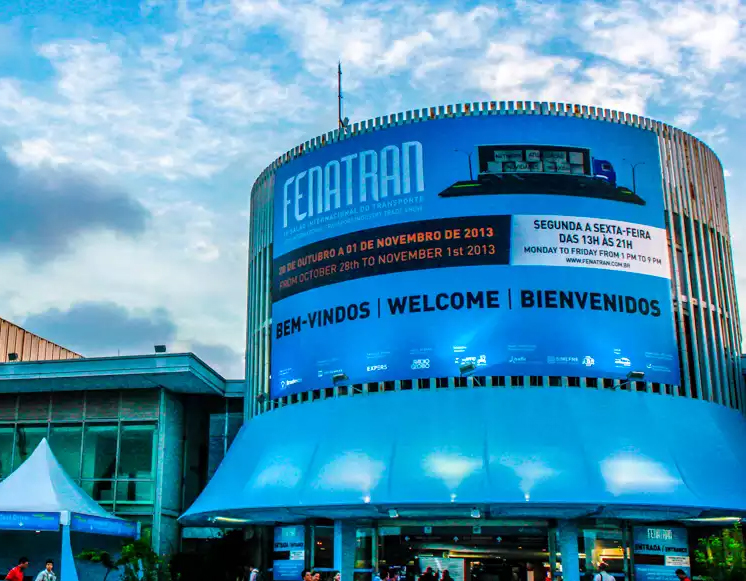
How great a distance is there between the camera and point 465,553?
25.7m

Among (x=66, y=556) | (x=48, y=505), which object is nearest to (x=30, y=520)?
(x=48, y=505)

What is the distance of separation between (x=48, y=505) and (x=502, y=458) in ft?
37.5

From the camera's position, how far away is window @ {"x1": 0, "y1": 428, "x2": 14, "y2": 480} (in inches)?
1192

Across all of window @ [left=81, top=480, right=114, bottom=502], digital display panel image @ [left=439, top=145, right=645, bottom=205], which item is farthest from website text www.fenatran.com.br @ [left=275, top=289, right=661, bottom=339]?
window @ [left=81, top=480, right=114, bottom=502]

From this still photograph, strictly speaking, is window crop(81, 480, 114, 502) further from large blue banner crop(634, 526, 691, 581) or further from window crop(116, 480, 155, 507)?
large blue banner crop(634, 526, 691, 581)

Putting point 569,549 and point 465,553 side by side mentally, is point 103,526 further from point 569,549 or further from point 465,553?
point 569,549

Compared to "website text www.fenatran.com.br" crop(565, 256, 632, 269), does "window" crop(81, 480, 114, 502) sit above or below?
below

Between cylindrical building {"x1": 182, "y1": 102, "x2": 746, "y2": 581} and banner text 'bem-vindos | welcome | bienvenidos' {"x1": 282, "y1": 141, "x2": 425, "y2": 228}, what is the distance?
0.06 meters

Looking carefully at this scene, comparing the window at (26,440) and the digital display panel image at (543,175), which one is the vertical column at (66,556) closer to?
the window at (26,440)

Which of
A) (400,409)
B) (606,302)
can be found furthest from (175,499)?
(606,302)

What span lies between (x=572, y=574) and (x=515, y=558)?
4164mm

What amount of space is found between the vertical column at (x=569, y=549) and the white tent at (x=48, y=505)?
11347 millimetres

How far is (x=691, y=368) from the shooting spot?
24328 mm

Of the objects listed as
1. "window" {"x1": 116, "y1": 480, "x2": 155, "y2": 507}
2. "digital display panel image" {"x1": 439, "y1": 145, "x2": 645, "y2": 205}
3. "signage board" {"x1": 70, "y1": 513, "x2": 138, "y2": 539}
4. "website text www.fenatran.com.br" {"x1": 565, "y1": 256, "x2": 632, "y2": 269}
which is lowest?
"signage board" {"x1": 70, "y1": 513, "x2": 138, "y2": 539}
